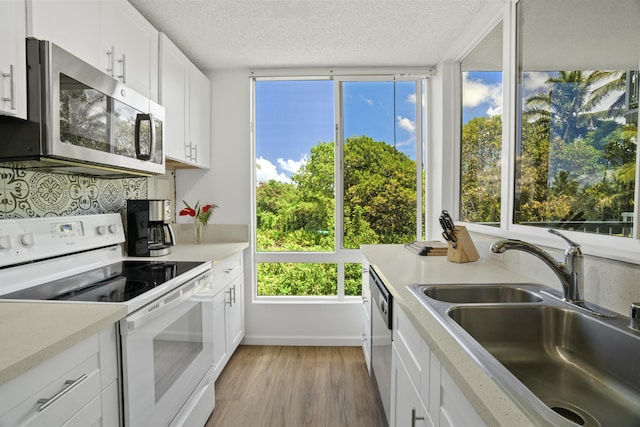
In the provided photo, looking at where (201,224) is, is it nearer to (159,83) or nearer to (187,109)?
(187,109)

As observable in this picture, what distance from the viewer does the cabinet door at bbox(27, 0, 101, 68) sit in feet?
3.69

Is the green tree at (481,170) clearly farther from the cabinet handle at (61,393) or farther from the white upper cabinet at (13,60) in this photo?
the white upper cabinet at (13,60)

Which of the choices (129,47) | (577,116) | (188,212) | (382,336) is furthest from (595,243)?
(188,212)

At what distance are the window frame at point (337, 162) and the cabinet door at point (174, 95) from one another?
623mm

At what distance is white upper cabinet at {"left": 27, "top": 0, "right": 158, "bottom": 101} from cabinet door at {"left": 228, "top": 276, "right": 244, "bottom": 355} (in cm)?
139

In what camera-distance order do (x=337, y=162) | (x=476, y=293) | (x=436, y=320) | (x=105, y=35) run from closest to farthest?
(x=436, y=320), (x=476, y=293), (x=105, y=35), (x=337, y=162)

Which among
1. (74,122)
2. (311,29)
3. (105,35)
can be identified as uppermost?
(311,29)

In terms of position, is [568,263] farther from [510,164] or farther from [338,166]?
[338,166]

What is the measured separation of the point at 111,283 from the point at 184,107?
141 cm

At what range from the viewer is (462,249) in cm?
176

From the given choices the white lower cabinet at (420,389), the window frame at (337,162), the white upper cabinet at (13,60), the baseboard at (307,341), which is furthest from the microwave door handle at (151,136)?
the baseboard at (307,341)

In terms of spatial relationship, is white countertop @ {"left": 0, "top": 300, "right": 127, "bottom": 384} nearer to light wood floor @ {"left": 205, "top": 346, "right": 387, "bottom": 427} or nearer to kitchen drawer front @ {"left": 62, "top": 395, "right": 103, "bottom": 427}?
kitchen drawer front @ {"left": 62, "top": 395, "right": 103, "bottom": 427}

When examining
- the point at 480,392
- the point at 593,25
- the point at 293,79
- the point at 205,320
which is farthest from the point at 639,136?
the point at 293,79

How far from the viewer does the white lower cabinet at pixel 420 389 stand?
28.2 inches
